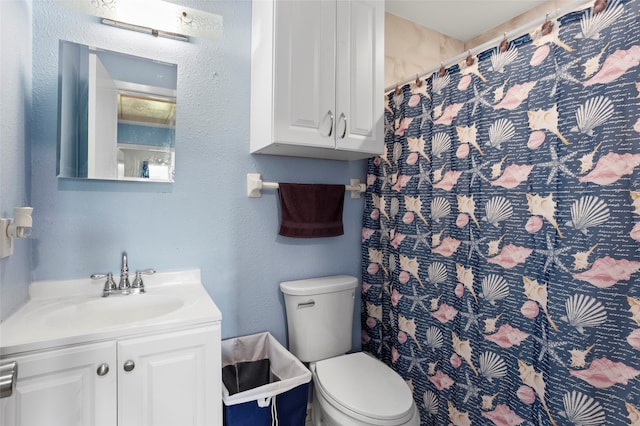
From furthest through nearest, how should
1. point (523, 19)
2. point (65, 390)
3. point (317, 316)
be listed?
point (523, 19) < point (317, 316) < point (65, 390)

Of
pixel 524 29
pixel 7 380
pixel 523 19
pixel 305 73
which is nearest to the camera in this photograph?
pixel 7 380

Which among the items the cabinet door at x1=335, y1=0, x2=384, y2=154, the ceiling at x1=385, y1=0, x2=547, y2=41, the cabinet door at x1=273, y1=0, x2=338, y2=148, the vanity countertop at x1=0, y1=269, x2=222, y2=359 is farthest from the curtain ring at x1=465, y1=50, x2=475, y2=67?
the vanity countertop at x1=0, y1=269, x2=222, y2=359

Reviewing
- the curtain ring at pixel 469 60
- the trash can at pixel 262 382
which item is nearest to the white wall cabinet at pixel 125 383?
the trash can at pixel 262 382

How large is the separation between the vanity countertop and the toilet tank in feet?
1.59

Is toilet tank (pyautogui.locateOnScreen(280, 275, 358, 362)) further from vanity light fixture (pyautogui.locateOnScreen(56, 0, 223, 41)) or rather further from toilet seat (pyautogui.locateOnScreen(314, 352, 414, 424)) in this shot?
vanity light fixture (pyautogui.locateOnScreen(56, 0, 223, 41))

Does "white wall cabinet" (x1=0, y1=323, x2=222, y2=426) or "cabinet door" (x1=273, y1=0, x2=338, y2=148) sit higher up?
"cabinet door" (x1=273, y1=0, x2=338, y2=148)

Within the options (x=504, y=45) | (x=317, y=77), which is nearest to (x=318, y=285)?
(x=317, y=77)

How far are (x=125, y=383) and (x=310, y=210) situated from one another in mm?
1062

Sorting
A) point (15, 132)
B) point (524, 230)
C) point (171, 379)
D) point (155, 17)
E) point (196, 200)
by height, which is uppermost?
point (155, 17)

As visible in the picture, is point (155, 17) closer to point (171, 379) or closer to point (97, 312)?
point (97, 312)

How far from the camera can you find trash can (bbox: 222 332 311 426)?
1202 millimetres

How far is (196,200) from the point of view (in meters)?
1.49

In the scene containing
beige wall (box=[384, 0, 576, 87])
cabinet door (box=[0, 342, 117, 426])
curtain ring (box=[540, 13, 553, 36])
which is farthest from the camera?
beige wall (box=[384, 0, 576, 87])

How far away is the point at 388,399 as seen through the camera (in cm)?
130
